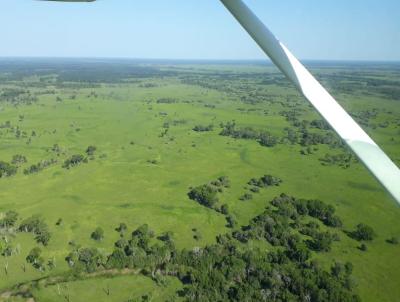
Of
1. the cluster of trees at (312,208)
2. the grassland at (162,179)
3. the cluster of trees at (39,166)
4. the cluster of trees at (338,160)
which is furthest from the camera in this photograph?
the cluster of trees at (338,160)

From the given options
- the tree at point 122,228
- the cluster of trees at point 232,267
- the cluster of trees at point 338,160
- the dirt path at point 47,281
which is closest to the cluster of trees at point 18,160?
the tree at point 122,228

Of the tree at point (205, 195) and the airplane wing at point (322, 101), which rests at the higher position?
the airplane wing at point (322, 101)

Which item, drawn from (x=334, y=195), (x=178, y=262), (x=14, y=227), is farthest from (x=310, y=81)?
(x=334, y=195)

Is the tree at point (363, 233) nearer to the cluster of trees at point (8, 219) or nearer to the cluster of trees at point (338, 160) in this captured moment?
the cluster of trees at point (338, 160)

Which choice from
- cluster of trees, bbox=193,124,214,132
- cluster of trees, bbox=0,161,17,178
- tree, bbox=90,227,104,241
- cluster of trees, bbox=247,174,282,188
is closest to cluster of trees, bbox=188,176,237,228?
cluster of trees, bbox=247,174,282,188

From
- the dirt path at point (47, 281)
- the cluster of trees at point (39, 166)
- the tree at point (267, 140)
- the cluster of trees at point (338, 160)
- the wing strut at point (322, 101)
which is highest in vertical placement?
the wing strut at point (322, 101)

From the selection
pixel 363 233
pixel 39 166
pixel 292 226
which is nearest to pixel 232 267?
pixel 292 226

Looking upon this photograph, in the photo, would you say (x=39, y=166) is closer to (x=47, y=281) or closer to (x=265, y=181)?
(x=47, y=281)

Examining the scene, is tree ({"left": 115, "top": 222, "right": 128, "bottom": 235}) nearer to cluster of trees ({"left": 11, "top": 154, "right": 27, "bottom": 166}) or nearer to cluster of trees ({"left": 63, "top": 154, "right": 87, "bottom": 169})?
cluster of trees ({"left": 63, "top": 154, "right": 87, "bottom": 169})
